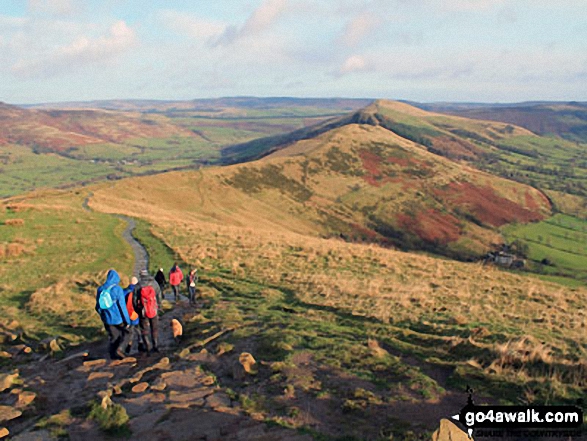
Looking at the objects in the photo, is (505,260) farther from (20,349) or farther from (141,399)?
(141,399)

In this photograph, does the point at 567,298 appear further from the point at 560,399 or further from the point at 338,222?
the point at 338,222

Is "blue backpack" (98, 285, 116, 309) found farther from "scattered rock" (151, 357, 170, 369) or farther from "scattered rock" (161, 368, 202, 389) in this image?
"scattered rock" (161, 368, 202, 389)

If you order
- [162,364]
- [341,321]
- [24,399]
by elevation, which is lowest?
[341,321]

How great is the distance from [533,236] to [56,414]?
452 ft

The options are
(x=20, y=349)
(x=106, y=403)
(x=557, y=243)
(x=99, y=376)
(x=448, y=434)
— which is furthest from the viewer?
(x=557, y=243)

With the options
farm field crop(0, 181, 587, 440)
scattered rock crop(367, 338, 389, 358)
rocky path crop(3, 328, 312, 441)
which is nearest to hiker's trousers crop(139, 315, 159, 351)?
rocky path crop(3, 328, 312, 441)

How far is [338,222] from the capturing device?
11175 centimetres

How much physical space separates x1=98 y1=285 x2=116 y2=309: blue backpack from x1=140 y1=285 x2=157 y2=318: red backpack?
91cm

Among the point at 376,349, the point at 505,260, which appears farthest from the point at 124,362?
the point at 505,260

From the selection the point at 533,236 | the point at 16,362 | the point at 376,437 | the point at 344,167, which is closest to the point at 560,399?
the point at 376,437

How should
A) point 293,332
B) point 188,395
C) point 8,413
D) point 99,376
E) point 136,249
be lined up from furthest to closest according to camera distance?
1. point 136,249
2. point 293,332
3. point 99,376
4. point 188,395
5. point 8,413

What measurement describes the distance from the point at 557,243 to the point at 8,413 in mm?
137833

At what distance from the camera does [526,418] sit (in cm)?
775

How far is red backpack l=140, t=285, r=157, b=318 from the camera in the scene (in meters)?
12.5
